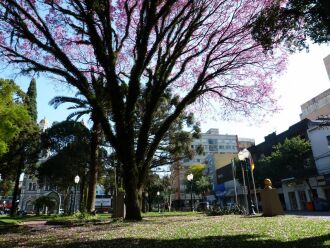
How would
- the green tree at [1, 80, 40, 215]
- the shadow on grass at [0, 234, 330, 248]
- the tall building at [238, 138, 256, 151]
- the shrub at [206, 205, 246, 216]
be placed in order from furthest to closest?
1. the tall building at [238, 138, 256, 151]
2. the green tree at [1, 80, 40, 215]
3. the shrub at [206, 205, 246, 216]
4. the shadow on grass at [0, 234, 330, 248]

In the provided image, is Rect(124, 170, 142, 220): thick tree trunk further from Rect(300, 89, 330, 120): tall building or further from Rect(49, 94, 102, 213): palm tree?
Rect(300, 89, 330, 120): tall building

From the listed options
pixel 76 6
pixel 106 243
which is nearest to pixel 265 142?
pixel 76 6

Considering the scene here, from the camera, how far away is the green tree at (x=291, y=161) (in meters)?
35.5

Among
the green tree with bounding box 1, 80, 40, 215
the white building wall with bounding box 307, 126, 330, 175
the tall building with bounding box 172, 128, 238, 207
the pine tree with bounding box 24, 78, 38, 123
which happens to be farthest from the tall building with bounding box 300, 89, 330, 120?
the tall building with bounding box 172, 128, 238, 207

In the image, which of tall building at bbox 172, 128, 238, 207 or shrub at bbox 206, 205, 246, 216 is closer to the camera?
shrub at bbox 206, 205, 246, 216

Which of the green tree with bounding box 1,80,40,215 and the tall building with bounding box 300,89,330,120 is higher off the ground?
the tall building with bounding box 300,89,330,120

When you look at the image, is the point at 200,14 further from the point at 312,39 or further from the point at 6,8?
the point at 6,8

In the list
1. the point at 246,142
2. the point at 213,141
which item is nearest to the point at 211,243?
the point at 213,141

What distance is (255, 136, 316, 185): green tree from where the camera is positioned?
35.5m

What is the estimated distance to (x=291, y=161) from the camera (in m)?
36.9

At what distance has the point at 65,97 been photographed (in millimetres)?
25672

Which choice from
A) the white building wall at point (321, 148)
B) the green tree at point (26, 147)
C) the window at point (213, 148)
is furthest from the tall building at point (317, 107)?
the window at point (213, 148)

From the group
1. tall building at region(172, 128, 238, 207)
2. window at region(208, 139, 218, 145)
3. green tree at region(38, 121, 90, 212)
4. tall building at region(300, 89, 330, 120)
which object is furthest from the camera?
window at region(208, 139, 218, 145)

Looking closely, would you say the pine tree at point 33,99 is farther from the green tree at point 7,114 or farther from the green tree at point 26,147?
the green tree at point 7,114
